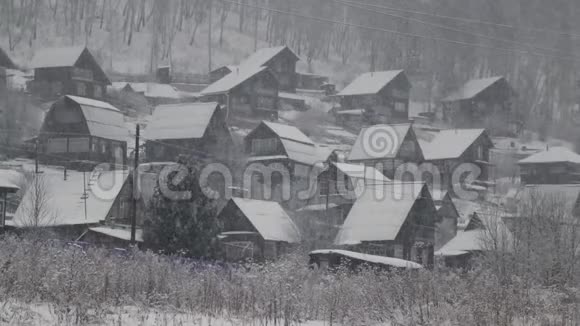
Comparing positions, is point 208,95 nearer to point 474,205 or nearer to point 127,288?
point 474,205

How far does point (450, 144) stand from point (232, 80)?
20.0m

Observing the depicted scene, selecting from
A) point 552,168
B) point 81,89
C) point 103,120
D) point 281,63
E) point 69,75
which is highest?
point 281,63

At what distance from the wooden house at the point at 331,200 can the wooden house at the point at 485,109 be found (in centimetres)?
3359

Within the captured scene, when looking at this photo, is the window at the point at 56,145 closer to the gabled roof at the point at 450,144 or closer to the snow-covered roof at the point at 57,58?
the snow-covered roof at the point at 57,58

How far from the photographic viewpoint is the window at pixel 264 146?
64.1 metres

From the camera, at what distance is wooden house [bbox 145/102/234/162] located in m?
62.1

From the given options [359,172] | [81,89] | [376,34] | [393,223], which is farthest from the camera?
[376,34]

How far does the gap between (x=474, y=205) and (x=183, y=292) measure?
50166 millimetres

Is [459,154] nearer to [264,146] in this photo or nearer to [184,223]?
[264,146]

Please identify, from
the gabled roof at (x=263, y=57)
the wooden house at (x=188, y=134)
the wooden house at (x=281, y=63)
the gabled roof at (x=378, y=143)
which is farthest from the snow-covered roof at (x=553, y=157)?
the wooden house at (x=188, y=134)

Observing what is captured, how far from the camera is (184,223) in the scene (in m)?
35.6

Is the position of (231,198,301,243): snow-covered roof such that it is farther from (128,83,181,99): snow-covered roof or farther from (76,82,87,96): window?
(128,83,181,99): snow-covered roof

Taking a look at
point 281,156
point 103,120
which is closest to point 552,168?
point 281,156

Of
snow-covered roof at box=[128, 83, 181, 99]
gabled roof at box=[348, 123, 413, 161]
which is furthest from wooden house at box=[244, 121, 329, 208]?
snow-covered roof at box=[128, 83, 181, 99]
